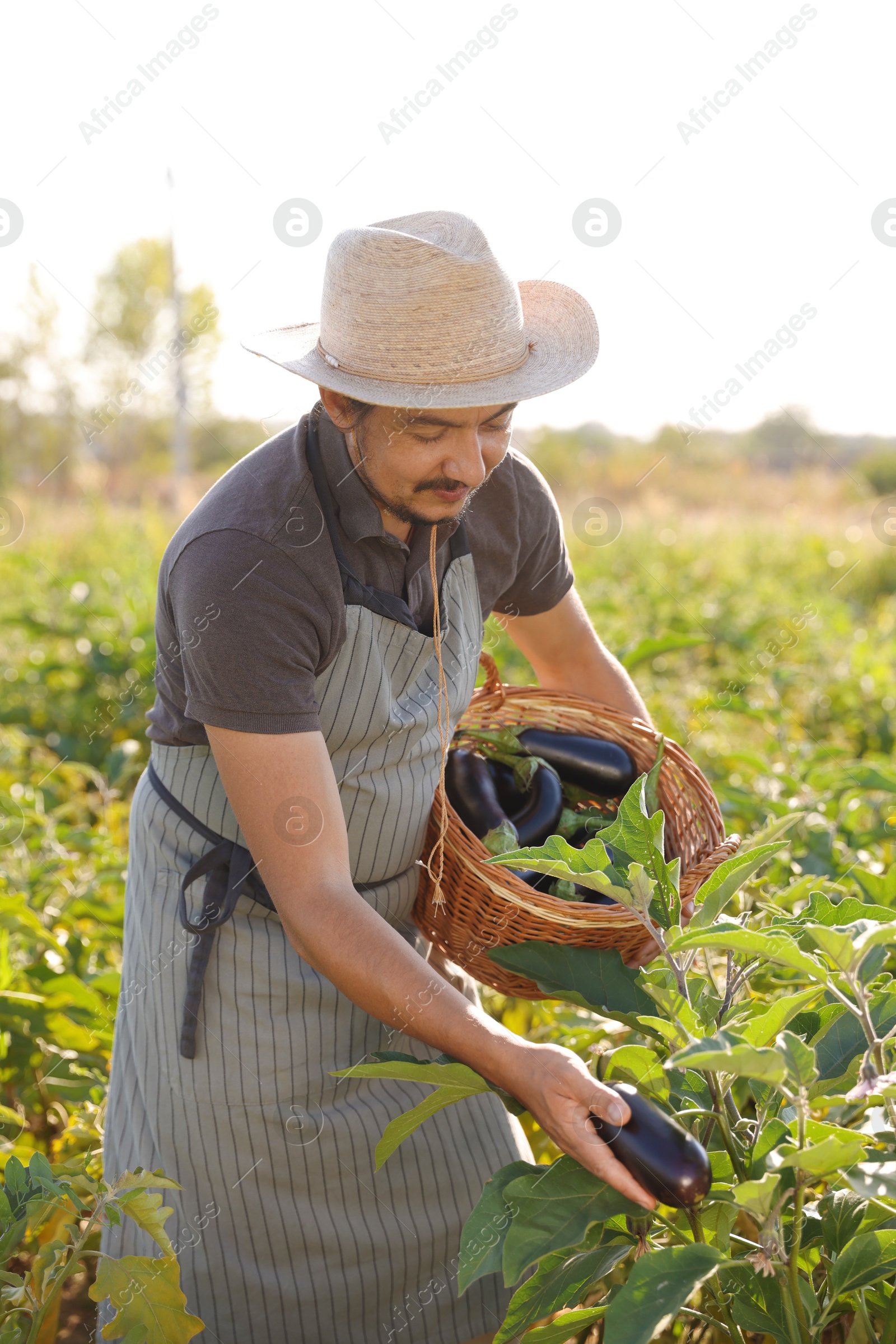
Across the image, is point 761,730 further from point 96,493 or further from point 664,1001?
point 96,493

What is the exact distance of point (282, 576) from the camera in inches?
54.3

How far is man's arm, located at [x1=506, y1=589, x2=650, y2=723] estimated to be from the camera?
6.48 feet

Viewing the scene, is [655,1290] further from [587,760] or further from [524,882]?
[587,760]

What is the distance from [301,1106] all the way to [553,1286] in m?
0.64

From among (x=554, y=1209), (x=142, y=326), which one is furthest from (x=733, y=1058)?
(x=142, y=326)

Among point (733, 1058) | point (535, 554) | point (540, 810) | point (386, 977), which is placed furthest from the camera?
point (535, 554)

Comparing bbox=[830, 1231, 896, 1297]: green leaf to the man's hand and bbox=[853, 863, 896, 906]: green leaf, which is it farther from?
bbox=[853, 863, 896, 906]: green leaf

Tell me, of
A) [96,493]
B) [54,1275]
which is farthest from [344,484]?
[96,493]

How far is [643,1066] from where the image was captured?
110 cm

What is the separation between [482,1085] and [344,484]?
2.63ft

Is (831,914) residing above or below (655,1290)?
above

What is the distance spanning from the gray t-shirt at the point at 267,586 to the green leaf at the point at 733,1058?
2.26ft

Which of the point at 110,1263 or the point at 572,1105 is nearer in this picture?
the point at 572,1105

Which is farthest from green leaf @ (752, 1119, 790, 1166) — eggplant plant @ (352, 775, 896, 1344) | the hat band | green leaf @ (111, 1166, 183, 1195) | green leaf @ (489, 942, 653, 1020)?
the hat band
